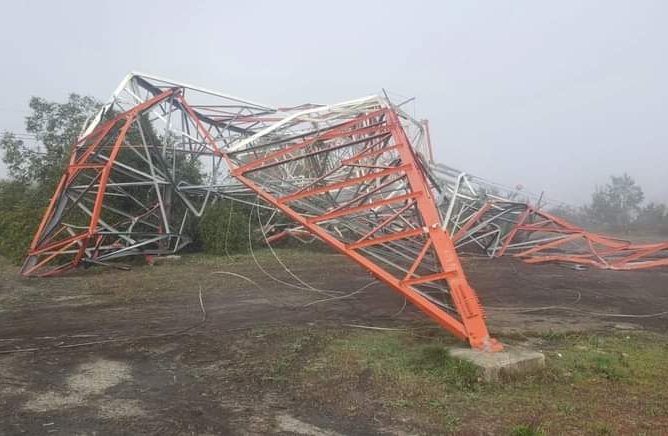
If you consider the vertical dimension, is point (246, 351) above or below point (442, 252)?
below

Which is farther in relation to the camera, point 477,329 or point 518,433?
point 477,329

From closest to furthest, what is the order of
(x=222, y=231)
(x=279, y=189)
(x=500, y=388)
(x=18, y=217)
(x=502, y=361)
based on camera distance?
(x=500, y=388), (x=502, y=361), (x=279, y=189), (x=222, y=231), (x=18, y=217)

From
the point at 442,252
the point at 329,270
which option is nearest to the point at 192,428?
the point at 442,252

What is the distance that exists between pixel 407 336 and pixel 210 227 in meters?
14.5

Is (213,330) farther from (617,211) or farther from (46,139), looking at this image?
(617,211)

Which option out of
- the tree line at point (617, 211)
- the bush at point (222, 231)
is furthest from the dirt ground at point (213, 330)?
the tree line at point (617, 211)

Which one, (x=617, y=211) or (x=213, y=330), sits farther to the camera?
(x=617, y=211)

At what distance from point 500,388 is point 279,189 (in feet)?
27.4

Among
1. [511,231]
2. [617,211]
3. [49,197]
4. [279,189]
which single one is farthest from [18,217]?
[617,211]

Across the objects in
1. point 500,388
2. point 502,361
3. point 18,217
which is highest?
point 18,217

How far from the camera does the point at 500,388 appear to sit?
22.5 ft

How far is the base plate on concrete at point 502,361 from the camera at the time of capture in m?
7.07

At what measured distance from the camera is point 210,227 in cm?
2236

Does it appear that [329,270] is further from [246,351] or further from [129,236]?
[246,351]
